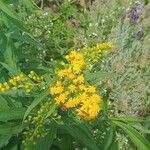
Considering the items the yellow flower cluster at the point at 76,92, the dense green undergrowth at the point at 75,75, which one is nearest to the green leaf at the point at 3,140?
the dense green undergrowth at the point at 75,75

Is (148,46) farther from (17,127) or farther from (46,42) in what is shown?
(17,127)

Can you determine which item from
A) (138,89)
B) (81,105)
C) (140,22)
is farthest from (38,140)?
(140,22)

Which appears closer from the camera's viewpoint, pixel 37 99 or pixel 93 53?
pixel 37 99

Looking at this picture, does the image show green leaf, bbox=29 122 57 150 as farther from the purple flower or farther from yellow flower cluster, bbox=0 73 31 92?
the purple flower

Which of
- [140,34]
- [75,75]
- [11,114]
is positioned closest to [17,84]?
[11,114]

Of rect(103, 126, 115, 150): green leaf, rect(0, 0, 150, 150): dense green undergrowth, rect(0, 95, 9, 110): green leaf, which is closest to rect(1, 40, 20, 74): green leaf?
rect(0, 0, 150, 150): dense green undergrowth

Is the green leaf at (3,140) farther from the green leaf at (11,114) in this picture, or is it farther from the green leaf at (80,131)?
the green leaf at (80,131)

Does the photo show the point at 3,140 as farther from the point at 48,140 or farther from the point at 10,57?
the point at 10,57
